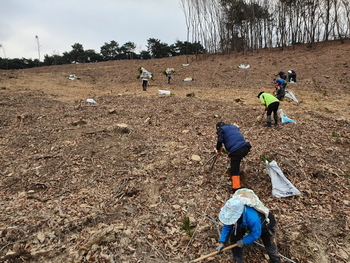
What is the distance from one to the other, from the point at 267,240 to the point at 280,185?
1.41 metres

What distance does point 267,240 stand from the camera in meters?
2.77

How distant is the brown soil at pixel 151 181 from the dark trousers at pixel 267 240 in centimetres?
21

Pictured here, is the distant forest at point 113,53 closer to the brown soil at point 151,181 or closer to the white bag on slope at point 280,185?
the brown soil at point 151,181

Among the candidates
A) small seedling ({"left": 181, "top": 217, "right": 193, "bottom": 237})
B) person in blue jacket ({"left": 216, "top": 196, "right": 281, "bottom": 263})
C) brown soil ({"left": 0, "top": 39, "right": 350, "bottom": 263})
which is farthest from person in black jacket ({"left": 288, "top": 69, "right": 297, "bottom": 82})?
small seedling ({"left": 181, "top": 217, "right": 193, "bottom": 237})

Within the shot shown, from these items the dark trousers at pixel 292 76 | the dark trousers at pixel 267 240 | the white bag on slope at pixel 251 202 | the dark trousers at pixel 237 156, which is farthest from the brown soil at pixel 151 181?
the dark trousers at pixel 292 76

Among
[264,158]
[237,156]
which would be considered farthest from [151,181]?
[264,158]

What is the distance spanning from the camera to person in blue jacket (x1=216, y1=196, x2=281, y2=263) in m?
2.45

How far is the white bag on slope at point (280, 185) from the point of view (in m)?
3.84

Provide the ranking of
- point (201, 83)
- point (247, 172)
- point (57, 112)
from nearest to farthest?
point (247, 172) → point (57, 112) → point (201, 83)

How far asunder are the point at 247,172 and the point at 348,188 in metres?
1.78

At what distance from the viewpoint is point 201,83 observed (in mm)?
15602

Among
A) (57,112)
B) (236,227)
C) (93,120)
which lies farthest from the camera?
(57,112)

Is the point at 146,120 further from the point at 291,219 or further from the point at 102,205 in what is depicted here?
the point at 291,219

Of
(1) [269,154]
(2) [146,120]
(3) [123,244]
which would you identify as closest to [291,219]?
(1) [269,154]
